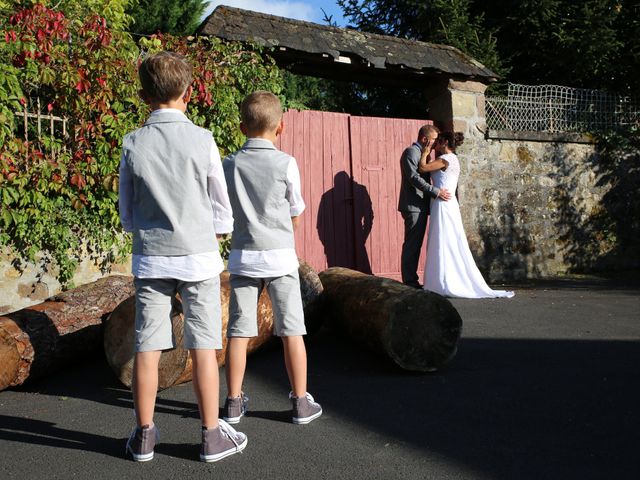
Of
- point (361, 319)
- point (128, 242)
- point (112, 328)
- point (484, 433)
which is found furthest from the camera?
point (128, 242)

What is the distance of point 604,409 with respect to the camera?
9.77 ft

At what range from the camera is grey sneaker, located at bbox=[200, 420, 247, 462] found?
241 centimetres

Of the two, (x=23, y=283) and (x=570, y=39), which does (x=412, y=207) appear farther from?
(x=570, y=39)

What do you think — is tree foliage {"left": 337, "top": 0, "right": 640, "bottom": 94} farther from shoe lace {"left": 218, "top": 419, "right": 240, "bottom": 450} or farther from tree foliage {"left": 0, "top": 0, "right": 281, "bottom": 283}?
shoe lace {"left": 218, "top": 419, "right": 240, "bottom": 450}

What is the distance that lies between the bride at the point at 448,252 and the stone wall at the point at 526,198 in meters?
1.06

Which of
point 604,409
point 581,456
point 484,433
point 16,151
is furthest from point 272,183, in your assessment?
point 16,151

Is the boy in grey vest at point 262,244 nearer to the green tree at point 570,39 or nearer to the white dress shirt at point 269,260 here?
the white dress shirt at point 269,260

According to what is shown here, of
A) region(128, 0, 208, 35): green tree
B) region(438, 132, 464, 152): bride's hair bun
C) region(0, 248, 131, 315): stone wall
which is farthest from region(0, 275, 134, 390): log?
region(128, 0, 208, 35): green tree

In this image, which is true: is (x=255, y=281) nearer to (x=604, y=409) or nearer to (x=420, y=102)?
(x=604, y=409)

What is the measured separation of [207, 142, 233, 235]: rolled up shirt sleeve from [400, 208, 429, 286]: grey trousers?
459 cm

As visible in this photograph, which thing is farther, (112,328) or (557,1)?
(557,1)

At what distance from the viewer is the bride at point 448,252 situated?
263 inches

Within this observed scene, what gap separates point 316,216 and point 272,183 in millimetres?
4303

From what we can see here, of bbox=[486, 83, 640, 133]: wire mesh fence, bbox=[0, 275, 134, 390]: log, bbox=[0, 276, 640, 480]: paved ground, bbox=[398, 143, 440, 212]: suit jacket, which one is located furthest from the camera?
bbox=[486, 83, 640, 133]: wire mesh fence
